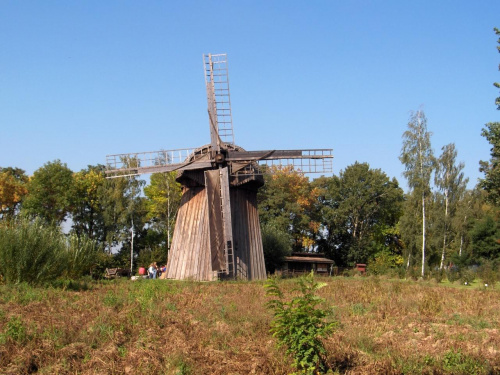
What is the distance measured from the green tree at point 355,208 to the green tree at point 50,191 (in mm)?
24293

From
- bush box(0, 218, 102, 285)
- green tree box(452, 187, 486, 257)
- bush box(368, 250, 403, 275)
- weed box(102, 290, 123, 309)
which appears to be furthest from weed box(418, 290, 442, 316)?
bush box(368, 250, 403, 275)

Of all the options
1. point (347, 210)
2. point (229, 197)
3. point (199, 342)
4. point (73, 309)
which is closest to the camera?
point (199, 342)

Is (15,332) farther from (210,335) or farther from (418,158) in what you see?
(418,158)

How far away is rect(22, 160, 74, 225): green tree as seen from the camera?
43.6 m

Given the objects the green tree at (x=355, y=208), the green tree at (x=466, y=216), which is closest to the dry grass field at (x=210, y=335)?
the green tree at (x=466, y=216)

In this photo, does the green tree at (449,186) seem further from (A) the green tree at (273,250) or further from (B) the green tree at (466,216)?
(A) the green tree at (273,250)

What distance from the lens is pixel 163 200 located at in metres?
47.7

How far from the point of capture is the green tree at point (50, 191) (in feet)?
143

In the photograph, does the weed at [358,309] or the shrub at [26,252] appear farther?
the shrub at [26,252]

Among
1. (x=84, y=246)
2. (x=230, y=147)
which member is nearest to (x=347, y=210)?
(x=230, y=147)

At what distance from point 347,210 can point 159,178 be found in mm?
18286

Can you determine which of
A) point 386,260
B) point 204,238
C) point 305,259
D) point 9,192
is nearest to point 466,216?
point 386,260

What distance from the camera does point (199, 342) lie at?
1098 centimetres

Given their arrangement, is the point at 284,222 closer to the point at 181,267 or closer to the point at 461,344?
the point at 181,267
